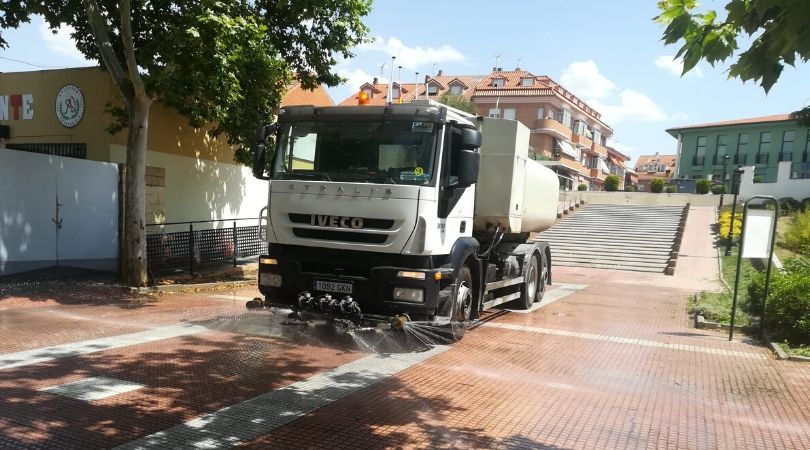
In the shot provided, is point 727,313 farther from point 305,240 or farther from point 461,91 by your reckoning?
point 461,91

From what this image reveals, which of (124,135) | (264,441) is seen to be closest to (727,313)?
(264,441)

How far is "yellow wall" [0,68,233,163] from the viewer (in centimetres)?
1296

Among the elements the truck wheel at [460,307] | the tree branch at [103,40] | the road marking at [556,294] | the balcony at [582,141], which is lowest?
the road marking at [556,294]

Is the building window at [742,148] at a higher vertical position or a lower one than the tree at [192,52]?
higher

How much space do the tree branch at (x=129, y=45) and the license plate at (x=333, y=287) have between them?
6.08m

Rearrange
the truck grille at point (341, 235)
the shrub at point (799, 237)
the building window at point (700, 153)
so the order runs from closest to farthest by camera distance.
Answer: the truck grille at point (341, 235) < the shrub at point (799, 237) < the building window at point (700, 153)

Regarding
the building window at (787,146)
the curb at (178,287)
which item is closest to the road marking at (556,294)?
the curb at (178,287)

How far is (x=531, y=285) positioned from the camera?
38.4ft

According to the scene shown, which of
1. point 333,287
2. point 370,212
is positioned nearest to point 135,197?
point 333,287

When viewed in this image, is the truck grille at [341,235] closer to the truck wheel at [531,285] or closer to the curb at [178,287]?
the truck wheel at [531,285]

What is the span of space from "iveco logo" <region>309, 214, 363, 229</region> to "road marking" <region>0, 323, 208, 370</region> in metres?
2.52

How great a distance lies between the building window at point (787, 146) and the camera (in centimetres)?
5297

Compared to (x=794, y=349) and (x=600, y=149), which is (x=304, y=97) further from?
(x=600, y=149)

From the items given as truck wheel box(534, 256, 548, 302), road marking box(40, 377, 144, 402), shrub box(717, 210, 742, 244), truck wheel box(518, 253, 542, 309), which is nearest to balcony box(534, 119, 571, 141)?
shrub box(717, 210, 742, 244)
